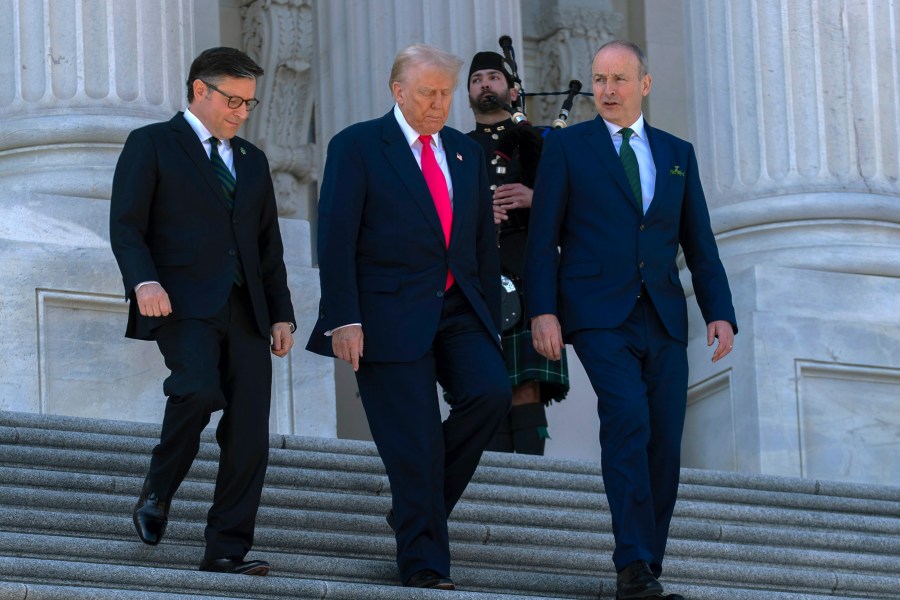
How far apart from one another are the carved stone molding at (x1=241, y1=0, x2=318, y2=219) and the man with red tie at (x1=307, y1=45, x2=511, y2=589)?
32.1 ft

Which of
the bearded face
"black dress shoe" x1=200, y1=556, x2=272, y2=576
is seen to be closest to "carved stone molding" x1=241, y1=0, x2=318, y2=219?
the bearded face

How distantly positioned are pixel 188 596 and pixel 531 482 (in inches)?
115

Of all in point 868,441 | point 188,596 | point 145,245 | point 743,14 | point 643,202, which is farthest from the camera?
point 743,14

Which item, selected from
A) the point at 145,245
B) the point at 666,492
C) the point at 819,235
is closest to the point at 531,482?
the point at 666,492

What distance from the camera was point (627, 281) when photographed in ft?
27.8

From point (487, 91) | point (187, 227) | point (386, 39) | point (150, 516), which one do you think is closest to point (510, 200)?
point (487, 91)

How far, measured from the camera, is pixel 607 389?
8234mm

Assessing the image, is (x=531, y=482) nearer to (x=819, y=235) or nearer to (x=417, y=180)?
(x=417, y=180)

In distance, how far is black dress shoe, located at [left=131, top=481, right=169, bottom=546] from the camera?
7.93 meters

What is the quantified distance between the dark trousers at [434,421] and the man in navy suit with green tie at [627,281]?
0.89ft

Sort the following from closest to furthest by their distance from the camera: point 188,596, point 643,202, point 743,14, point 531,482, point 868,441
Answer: point 188,596, point 643,202, point 531,482, point 868,441, point 743,14

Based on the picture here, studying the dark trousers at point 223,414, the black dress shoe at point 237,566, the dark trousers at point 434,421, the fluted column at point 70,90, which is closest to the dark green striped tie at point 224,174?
the dark trousers at point 223,414

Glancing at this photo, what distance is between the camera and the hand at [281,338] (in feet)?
27.2

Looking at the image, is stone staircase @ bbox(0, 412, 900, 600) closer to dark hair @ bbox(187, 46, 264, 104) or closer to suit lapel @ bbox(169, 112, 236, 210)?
suit lapel @ bbox(169, 112, 236, 210)
